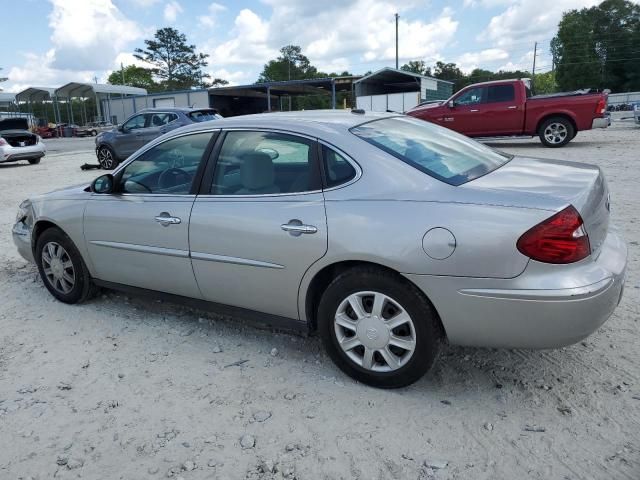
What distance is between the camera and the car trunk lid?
8.18ft

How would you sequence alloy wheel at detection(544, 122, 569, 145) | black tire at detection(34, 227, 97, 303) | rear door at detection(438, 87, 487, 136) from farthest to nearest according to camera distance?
1. rear door at detection(438, 87, 487, 136)
2. alloy wheel at detection(544, 122, 569, 145)
3. black tire at detection(34, 227, 97, 303)

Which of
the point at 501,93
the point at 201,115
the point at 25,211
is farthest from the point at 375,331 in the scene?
the point at 501,93

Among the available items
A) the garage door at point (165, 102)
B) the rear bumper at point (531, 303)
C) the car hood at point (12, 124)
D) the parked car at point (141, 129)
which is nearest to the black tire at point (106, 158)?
the parked car at point (141, 129)

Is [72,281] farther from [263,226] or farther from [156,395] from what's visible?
[263,226]

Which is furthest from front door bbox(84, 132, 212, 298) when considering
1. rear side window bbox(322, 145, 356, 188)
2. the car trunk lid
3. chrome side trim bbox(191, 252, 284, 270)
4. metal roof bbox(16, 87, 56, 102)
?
metal roof bbox(16, 87, 56, 102)

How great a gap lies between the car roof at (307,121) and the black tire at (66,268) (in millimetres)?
1425

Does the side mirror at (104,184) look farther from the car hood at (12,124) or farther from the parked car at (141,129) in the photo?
the car hood at (12,124)

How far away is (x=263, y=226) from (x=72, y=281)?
2.10 metres

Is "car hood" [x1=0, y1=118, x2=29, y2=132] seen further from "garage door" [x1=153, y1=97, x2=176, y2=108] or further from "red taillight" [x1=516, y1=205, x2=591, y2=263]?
"garage door" [x1=153, y1=97, x2=176, y2=108]

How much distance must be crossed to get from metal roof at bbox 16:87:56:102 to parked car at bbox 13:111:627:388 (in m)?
50.8

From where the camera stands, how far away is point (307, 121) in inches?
126

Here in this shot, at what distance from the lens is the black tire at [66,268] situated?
4129mm

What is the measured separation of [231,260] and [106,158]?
41.9 ft

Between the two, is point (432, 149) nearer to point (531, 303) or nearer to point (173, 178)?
point (531, 303)
